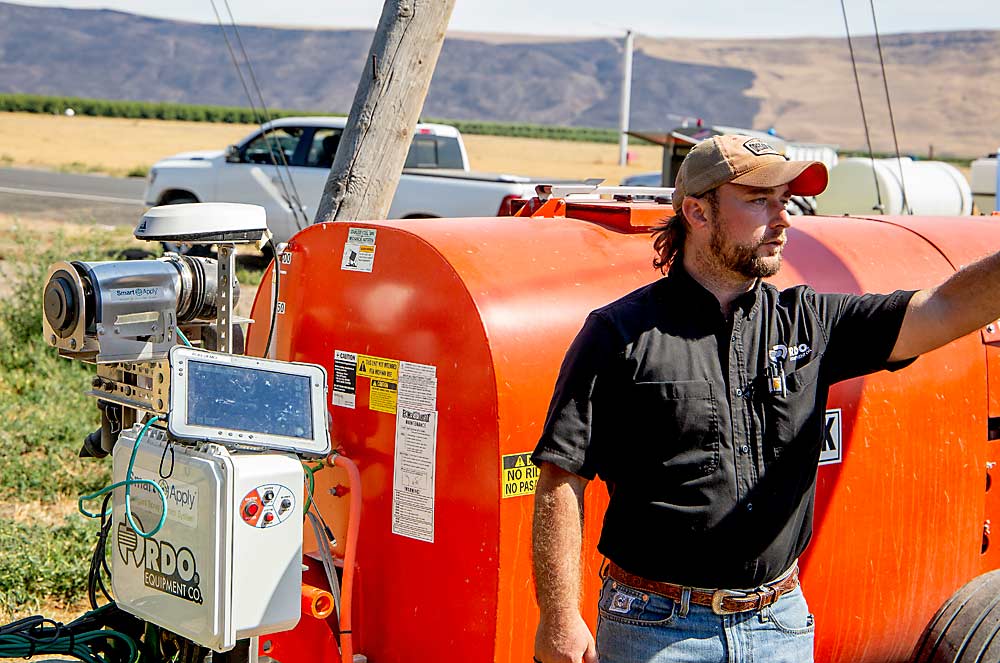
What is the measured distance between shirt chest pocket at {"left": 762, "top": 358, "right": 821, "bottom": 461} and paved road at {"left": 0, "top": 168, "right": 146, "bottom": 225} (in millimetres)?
19350

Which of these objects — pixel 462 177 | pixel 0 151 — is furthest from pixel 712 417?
pixel 0 151

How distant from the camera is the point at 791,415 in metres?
2.73

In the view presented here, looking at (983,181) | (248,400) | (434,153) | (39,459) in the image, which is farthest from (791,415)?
(434,153)

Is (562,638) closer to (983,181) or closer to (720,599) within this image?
(720,599)

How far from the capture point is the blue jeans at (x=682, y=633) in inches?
102

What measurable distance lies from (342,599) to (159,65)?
690 feet

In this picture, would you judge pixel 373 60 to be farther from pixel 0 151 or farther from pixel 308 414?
pixel 0 151

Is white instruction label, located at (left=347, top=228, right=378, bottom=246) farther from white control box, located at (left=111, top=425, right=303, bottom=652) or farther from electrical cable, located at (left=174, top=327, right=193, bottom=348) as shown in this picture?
white control box, located at (left=111, top=425, right=303, bottom=652)

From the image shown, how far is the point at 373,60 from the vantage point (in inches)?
198

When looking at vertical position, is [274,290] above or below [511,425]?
above

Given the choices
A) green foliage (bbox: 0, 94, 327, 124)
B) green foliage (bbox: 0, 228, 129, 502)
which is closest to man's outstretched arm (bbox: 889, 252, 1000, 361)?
green foliage (bbox: 0, 228, 129, 502)

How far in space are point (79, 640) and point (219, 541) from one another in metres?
0.84

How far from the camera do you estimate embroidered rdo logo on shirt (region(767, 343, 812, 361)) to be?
275 centimetres

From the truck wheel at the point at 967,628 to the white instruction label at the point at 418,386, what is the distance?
200 centimetres
